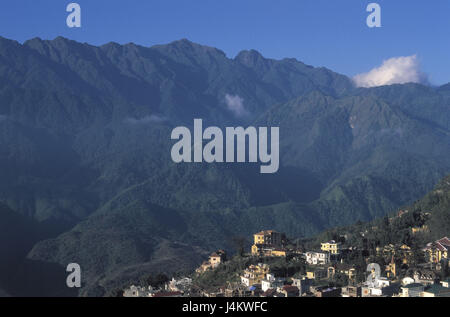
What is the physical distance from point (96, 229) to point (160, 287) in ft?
295

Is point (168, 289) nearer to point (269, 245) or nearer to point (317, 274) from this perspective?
point (317, 274)

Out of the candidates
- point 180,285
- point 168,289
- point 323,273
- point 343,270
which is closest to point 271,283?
point 323,273

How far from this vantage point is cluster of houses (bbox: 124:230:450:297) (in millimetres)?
52656

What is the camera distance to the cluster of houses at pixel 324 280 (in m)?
52.7

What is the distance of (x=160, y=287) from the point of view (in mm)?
71688

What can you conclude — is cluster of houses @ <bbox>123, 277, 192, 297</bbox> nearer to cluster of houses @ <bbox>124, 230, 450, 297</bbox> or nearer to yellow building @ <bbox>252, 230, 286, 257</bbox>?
cluster of houses @ <bbox>124, 230, 450, 297</bbox>

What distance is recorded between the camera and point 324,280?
6216 cm

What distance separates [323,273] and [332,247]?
8556 mm

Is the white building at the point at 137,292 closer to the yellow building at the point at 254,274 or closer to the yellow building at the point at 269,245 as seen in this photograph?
the yellow building at the point at 254,274

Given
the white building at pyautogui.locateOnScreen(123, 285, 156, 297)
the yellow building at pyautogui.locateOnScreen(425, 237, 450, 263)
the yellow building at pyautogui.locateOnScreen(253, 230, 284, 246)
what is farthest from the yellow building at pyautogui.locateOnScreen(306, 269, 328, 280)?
the yellow building at pyautogui.locateOnScreen(253, 230, 284, 246)
